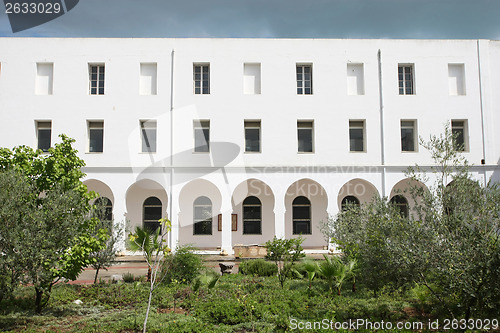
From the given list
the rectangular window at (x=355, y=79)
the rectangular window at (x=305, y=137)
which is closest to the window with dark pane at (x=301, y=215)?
the rectangular window at (x=305, y=137)

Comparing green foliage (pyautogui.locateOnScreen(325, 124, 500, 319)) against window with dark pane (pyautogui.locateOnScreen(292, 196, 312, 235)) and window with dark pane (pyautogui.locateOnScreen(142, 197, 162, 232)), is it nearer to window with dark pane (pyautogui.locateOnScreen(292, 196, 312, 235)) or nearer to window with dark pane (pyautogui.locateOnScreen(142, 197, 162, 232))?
window with dark pane (pyautogui.locateOnScreen(292, 196, 312, 235))

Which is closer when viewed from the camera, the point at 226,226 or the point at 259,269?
the point at 259,269

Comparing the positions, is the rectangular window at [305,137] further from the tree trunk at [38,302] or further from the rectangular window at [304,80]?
the tree trunk at [38,302]

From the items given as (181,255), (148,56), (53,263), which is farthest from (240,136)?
(53,263)

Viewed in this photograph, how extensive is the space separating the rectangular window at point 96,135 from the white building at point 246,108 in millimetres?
51

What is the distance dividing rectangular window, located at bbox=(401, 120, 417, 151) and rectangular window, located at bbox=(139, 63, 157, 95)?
1314 centimetres

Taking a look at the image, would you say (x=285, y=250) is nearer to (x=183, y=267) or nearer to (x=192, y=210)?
(x=183, y=267)

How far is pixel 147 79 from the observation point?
74.2ft

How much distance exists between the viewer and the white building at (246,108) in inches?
858

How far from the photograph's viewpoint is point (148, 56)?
2245 cm

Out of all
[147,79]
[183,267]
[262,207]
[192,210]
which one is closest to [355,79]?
[262,207]

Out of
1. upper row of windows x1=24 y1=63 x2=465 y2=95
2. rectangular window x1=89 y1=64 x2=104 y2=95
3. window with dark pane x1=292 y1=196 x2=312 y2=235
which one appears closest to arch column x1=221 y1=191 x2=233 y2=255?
window with dark pane x1=292 y1=196 x2=312 y2=235

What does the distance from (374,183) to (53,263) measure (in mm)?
16592

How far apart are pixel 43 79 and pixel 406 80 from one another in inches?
745
